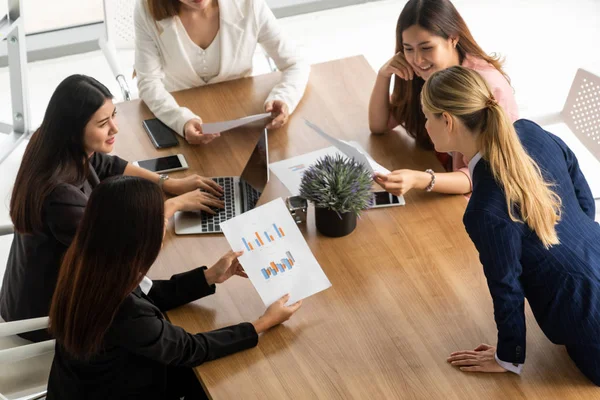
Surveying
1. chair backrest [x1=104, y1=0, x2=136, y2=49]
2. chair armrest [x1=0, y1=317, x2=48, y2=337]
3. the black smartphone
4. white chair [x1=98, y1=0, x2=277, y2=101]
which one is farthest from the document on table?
chair backrest [x1=104, y1=0, x2=136, y2=49]

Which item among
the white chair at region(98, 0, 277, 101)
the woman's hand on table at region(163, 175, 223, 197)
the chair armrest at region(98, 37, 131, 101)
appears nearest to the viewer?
the woman's hand on table at region(163, 175, 223, 197)

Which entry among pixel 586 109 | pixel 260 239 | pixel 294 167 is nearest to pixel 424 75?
pixel 294 167

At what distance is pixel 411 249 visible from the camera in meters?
2.26

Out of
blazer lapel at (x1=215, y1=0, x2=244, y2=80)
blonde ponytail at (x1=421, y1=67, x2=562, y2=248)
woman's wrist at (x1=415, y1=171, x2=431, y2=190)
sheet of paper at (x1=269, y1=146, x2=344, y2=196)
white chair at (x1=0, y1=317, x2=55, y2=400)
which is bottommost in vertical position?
white chair at (x1=0, y1=317, x2=55, y2=400)

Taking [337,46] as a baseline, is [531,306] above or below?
above

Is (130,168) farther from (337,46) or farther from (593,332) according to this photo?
(337,46)

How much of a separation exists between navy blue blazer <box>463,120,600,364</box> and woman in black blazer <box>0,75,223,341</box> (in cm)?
90

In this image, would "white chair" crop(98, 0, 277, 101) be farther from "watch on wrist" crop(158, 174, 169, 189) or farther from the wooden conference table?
"watch on wrist" crop(158, 174, 169, 189)

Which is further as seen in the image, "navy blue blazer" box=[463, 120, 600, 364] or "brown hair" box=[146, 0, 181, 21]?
Answer: "brown hair" box=[146, 0, 181, 21]

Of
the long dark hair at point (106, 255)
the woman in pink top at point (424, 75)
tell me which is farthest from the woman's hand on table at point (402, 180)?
the long dark hair at point (106, 255)

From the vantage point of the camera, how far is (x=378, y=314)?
2076 millimetres

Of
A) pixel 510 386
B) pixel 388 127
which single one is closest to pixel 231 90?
pixel 388 127

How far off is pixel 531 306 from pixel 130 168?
132cm

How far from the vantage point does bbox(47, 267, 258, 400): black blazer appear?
1876mm
